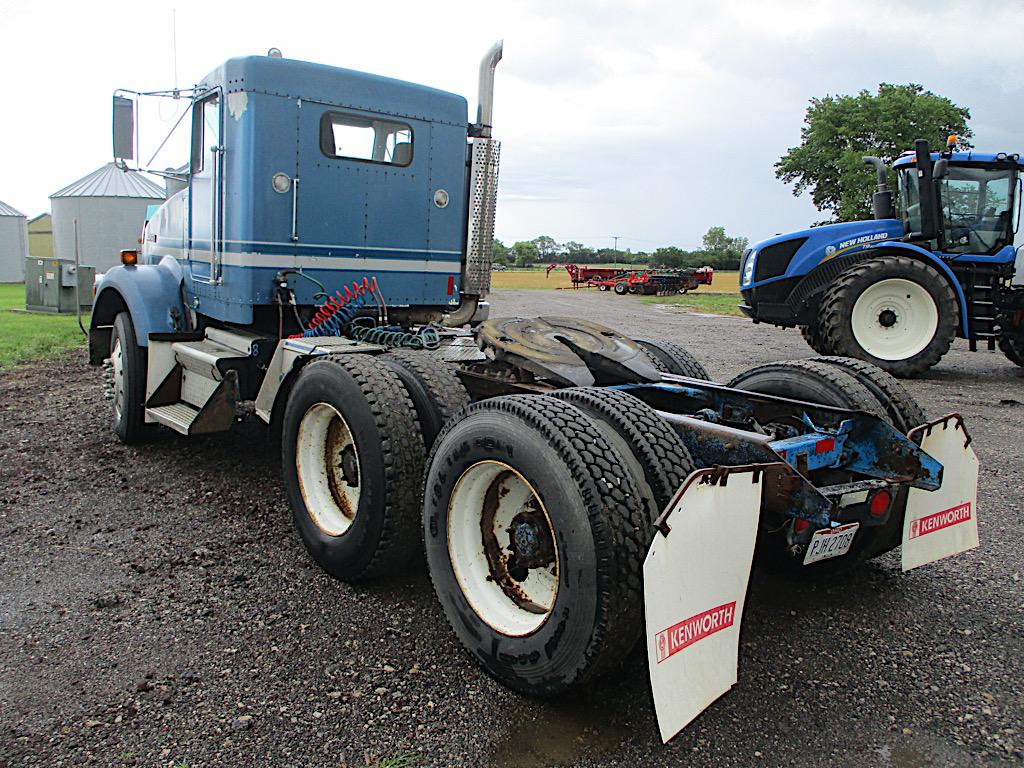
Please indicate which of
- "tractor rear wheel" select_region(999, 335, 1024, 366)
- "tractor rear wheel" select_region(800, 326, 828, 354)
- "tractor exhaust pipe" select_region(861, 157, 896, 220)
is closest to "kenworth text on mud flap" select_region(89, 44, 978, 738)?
"tractor rear wheel" select_region(800, 326, 828, 354)

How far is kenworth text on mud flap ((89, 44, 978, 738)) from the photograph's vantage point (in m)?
2.68

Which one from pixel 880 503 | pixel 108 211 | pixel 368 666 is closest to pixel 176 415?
pixel 368 666

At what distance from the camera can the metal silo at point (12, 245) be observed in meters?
42.8

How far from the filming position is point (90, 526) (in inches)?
187

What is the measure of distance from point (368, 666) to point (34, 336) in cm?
1417

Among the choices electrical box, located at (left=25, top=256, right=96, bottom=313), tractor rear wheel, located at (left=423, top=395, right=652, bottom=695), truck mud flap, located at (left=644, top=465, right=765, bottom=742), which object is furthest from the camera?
electrical box, located at (left=25, top=256, right=96, bottom=313)

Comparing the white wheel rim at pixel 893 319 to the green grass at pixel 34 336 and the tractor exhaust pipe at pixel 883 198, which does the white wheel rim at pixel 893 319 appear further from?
the green grass at pixel 34 336

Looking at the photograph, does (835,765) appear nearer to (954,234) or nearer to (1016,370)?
(954,234)

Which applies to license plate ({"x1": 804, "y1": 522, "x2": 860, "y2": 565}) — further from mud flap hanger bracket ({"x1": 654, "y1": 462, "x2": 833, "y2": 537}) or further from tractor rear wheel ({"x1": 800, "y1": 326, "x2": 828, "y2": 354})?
tractor rear wheel ({"x1": 800, "y1": 326, "x2": 828, "y2": 354})

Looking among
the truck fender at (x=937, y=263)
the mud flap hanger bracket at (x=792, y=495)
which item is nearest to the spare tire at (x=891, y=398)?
the mud flap hanger bracket at (x=792, y=495)

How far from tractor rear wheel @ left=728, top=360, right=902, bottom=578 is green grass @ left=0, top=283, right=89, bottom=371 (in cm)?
1069

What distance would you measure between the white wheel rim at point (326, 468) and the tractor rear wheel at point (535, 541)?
3.26ft

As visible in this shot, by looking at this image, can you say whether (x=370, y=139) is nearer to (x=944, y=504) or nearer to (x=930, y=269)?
(x=944, y=504)

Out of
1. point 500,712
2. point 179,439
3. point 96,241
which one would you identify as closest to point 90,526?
point 179,439
